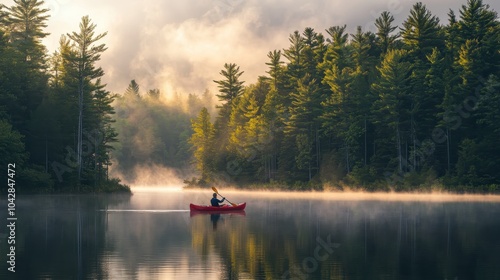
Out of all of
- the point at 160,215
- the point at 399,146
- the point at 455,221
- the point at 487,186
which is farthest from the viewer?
the point at 399,146

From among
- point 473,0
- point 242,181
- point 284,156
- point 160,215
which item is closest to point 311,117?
point 284,156

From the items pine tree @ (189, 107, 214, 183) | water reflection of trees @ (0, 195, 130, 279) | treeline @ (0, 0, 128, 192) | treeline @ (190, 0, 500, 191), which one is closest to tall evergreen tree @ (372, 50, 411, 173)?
treeline @ (190, 0, 500, 191)

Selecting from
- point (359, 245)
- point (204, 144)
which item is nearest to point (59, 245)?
point (359, 245)

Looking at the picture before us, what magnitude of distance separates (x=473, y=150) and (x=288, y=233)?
176 feet

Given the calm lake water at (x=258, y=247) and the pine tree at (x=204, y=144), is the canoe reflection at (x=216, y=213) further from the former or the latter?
the pine tree at (x=204, y=144)

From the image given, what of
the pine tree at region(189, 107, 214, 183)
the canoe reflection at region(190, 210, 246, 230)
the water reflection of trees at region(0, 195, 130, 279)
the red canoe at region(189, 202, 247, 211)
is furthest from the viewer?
the pine tree at region(189, 107, 214, 183)

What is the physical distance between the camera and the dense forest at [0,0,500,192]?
89.9m

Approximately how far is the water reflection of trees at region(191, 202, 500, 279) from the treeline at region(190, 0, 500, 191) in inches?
1602

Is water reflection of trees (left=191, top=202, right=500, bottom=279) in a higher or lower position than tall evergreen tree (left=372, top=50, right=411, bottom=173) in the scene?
lower

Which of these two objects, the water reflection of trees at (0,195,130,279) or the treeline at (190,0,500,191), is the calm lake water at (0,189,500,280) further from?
the treeline at (190,0,500,191)

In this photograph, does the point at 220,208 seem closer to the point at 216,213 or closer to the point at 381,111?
the point at 216,213

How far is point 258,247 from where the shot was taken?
31.2 m

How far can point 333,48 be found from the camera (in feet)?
390

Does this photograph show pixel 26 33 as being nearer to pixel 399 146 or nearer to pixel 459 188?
pixel 399 146
